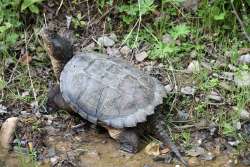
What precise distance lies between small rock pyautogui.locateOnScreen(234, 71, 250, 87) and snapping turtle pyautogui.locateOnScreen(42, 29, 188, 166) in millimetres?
705

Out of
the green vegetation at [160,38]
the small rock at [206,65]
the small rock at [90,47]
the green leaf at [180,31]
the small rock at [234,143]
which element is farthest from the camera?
the small rock at [90,47]

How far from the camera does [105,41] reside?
511 cm

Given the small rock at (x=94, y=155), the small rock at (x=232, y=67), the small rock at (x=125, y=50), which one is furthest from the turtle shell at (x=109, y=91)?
the small rock at (x=232, y=67)

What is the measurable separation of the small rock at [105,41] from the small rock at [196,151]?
4.48ft

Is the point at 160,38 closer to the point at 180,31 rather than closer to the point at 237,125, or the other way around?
the point at 180,31

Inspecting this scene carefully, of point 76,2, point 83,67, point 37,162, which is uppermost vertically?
point 76,2

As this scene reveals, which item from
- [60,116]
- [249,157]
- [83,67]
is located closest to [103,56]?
[83,67]

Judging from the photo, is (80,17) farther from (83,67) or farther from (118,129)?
(118,129)

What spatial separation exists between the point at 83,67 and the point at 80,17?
1.02m

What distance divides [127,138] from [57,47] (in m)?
0.97

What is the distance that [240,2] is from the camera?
5.12 metres

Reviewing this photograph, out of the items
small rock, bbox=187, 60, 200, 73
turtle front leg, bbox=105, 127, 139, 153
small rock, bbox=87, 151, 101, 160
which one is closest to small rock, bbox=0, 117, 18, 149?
small rock, bbox=87, 151, 101, 160

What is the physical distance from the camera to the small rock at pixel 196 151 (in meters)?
4.17

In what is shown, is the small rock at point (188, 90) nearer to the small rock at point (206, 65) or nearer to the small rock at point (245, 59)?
the small rock at point (206, 65)
